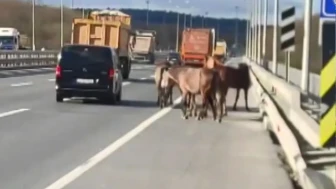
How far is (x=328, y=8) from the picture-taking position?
11484mm

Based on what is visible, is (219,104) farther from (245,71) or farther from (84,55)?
(84,55)

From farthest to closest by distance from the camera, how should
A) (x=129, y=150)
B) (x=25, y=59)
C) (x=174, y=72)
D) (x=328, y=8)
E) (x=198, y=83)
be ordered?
(x=25, y=59), (x=174, y=72), (x=198, y=83), (x=129, y=150), (x=328, y=8)

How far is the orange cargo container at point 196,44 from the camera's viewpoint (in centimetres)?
6328

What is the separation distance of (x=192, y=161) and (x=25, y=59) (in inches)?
1888

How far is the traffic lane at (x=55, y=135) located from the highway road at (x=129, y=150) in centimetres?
2

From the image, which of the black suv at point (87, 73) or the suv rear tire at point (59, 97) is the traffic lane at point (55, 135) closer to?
the suv rear tire at point (59, 97)

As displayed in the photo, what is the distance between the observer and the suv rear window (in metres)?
30.0

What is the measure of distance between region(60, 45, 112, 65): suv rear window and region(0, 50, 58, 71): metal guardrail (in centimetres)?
2564

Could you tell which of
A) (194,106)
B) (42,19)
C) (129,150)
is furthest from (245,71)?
(42,19)

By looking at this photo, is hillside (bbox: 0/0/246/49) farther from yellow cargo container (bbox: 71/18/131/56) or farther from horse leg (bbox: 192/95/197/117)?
horse leg (bbox: 192/95/197/117)

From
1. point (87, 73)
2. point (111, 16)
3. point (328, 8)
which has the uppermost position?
point (111, 16)

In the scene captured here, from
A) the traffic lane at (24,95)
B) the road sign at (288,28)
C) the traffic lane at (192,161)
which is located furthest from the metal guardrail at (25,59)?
the traffic lane at (192,161)

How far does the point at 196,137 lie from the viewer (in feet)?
65.1

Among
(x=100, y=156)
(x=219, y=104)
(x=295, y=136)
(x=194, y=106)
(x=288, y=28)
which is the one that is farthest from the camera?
(x=288, y=28)
